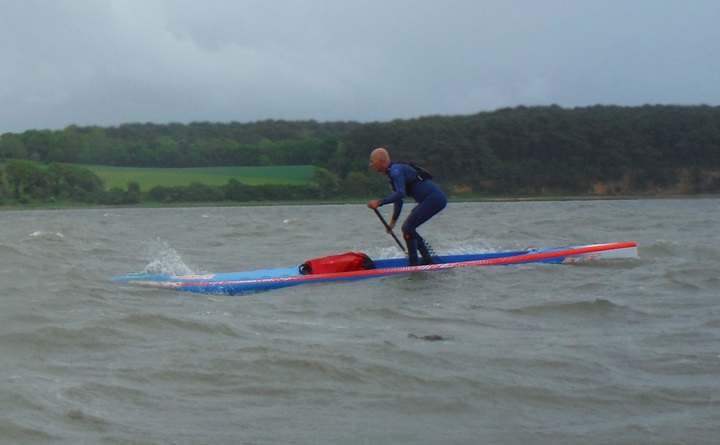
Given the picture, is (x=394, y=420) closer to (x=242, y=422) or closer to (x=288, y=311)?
(x=242, y=422)

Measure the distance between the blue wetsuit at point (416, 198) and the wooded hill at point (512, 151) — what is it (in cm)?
2746

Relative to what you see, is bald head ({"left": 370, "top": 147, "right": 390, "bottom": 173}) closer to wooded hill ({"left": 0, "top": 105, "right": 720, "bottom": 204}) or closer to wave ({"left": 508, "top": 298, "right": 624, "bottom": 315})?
wave ({"left": 508, "top": 298, "right": 624, "bottom": 315})

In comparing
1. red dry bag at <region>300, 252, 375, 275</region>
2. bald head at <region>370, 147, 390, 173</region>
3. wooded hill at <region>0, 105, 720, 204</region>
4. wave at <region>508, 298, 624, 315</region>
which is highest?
wooded hill at <region>0, 105, 720, 204</region>

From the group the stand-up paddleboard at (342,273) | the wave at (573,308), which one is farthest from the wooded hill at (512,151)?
the wave at (573,308)

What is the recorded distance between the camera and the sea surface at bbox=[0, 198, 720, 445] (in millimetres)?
4734

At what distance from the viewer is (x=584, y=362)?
605 cm

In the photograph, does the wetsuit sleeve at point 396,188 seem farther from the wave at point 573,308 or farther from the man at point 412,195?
the wave at point 573,308

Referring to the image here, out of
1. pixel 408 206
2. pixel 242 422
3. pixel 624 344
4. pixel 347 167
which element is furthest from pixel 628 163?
pixel 242 422

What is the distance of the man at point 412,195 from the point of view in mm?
10875

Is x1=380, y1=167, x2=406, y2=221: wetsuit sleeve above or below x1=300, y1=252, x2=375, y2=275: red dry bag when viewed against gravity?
above

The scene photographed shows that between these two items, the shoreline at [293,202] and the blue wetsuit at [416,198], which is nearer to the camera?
the blue wetsuit at [416,198]

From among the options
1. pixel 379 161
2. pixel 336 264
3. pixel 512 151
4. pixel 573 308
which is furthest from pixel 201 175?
pixel 573 308

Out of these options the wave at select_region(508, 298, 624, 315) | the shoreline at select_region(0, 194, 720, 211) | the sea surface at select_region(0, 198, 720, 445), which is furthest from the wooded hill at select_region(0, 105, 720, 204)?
the wave at select_region(508, 298, 624, 315)

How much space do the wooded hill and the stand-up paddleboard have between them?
1040 inches
